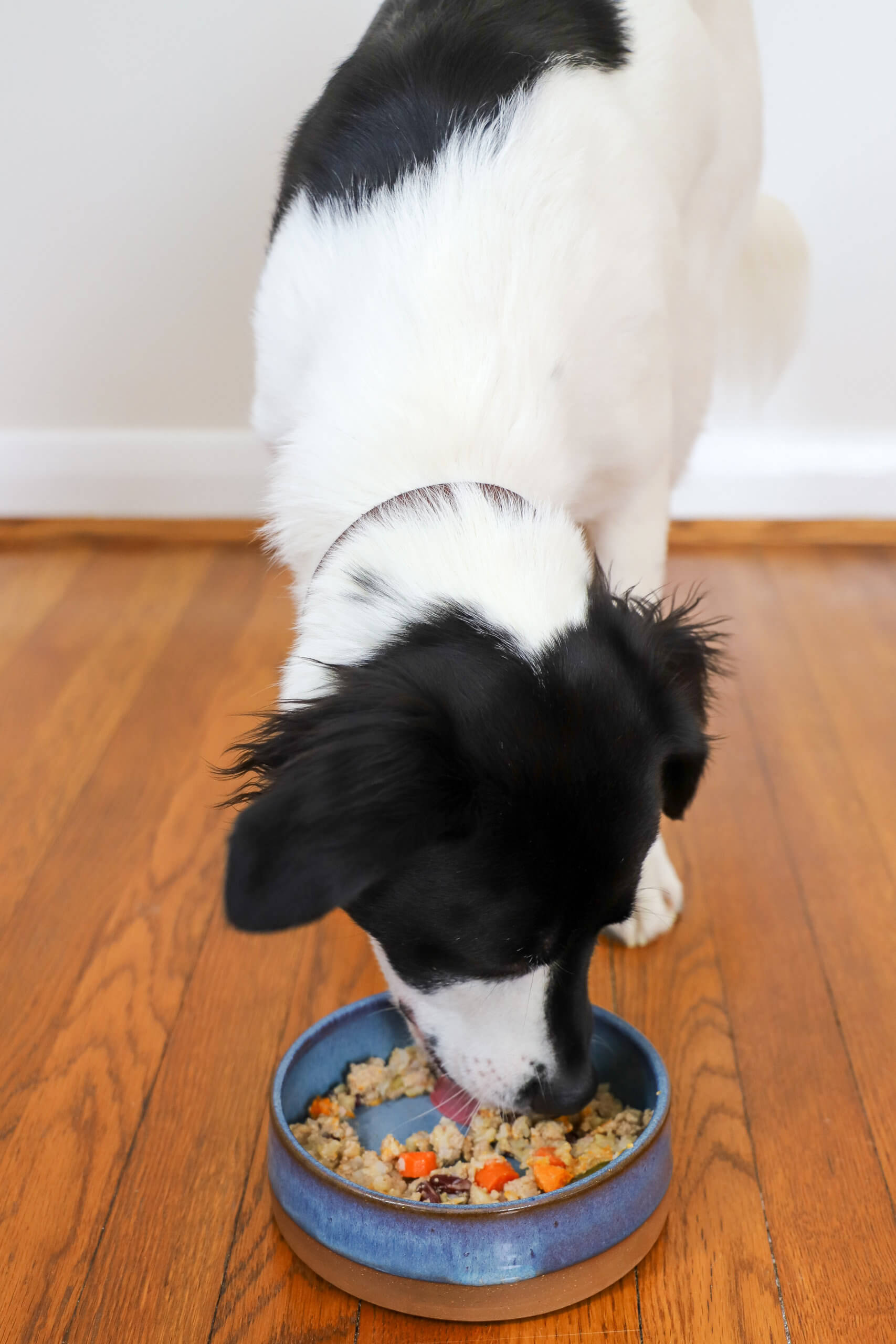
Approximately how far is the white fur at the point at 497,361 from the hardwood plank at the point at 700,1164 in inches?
3.4

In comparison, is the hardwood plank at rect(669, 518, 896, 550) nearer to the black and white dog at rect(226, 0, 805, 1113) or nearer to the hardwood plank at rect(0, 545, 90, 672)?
the black and white dog at rect(226, 0, 805, 1113)

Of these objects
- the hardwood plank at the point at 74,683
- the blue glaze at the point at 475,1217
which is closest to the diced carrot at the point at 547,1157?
the blue glaze at the point at 475,1217

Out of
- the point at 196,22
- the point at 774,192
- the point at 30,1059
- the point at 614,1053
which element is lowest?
the point at 30,1059

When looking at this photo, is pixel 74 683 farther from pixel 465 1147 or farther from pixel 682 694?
pixel 682 694

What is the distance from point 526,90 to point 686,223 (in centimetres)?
54

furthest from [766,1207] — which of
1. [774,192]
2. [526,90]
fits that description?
[774,192]

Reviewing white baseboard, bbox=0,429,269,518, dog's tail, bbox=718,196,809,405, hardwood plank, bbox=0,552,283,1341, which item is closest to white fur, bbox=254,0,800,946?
hardwood plank, bbox=0,552,283,1341

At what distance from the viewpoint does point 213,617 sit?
8.95 feet

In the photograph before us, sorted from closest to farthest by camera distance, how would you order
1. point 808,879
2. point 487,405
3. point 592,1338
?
1. point 592,1338
2. point 487,405
3. point 808,879

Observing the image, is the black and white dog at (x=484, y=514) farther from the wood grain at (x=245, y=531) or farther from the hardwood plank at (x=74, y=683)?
the wood grain at (x=245, y=531)

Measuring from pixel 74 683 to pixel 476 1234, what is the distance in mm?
1656

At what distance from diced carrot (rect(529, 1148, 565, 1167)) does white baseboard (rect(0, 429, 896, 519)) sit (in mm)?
2108

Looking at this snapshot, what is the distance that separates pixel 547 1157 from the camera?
1.24 m

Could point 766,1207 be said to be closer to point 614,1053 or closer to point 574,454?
point 614,1053
